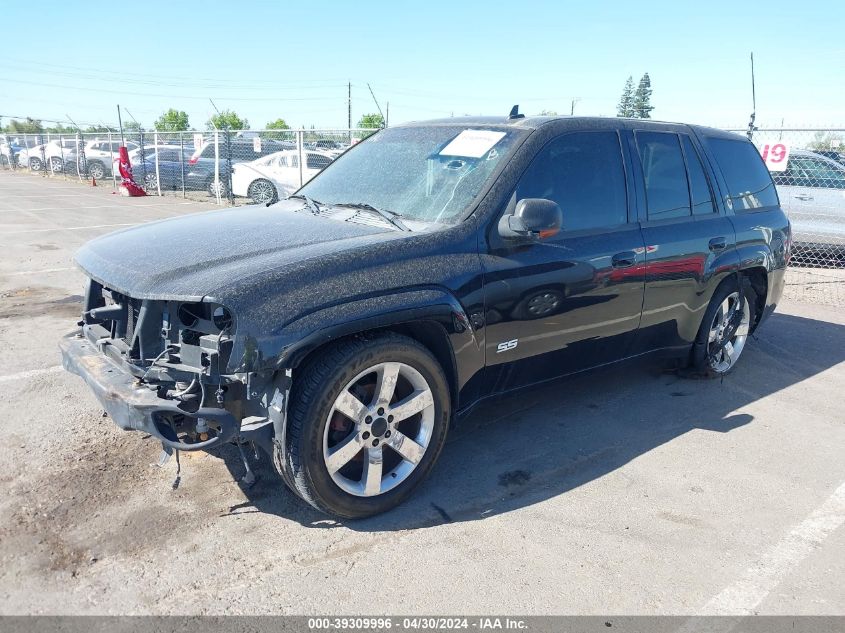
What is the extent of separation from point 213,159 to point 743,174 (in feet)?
54.5

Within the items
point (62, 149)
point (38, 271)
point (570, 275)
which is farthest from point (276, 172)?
point (62, 149)

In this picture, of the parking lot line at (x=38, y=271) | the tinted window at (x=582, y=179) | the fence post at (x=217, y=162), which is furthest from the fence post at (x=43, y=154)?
the tinted window at (x=582, y=179)

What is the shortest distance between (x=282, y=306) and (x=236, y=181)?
15.3m

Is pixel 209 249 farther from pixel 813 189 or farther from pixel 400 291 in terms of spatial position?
pixel 813 189

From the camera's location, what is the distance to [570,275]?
3.68 metres

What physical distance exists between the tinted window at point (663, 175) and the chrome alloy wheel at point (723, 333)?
101cm

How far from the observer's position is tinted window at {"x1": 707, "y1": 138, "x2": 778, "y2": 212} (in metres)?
4.98

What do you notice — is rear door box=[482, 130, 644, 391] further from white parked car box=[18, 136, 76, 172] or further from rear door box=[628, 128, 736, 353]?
white parked car box=[18, 136, 76, 172]

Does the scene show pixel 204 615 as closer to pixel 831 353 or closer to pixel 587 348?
pixel 587 348

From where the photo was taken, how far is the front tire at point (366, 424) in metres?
2.81

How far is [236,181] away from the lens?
17.0m

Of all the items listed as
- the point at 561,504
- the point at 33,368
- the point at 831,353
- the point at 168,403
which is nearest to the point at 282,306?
the point at 168,403

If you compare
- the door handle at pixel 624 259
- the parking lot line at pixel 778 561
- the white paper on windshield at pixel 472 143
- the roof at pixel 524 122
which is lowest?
the parking lot line at pixel 778 561

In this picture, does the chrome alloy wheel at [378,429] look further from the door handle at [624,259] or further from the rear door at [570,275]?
the door handle at [624,259]
